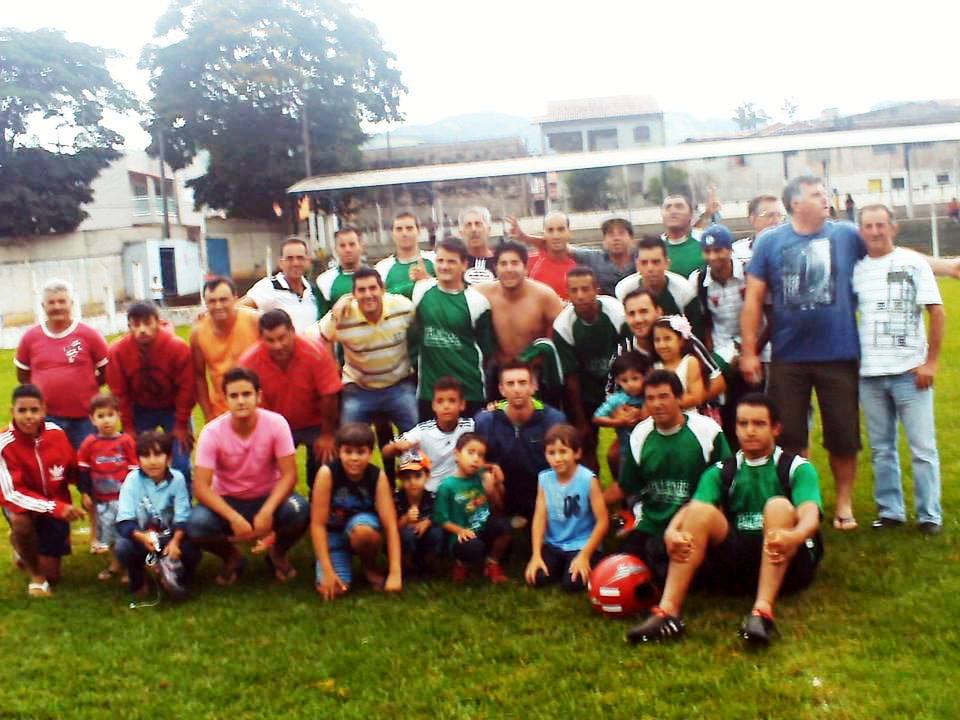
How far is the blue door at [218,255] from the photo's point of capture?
41.4 m

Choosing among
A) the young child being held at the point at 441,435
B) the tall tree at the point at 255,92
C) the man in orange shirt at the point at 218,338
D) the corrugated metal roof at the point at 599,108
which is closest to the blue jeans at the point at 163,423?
the man in orange shirt at the point at 218,338

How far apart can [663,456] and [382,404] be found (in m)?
2.20

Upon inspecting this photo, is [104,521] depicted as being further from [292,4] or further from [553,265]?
[292,4]

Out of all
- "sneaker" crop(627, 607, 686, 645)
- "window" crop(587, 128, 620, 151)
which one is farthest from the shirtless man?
"window" crop(587, 128, 620, 151)

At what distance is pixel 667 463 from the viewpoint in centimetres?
553

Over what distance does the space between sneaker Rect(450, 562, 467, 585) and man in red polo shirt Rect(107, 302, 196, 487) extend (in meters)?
2.02

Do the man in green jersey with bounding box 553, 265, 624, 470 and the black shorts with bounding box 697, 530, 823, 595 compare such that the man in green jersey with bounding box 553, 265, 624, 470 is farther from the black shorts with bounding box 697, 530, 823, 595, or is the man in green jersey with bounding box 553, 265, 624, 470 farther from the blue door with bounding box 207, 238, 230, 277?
the blue door with bounding box 207, 238, 230, 277

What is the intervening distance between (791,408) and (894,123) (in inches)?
1822

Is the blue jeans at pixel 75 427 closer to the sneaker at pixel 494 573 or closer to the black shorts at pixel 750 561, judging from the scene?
the sneaker at pixel 494 573

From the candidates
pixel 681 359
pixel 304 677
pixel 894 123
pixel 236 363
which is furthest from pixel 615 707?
pixel 894 123

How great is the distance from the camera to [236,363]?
676 cm

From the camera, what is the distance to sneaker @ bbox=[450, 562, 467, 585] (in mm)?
5891

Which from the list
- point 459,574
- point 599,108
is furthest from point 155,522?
point 599,108

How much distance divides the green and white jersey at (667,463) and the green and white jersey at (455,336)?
4.98 feet
